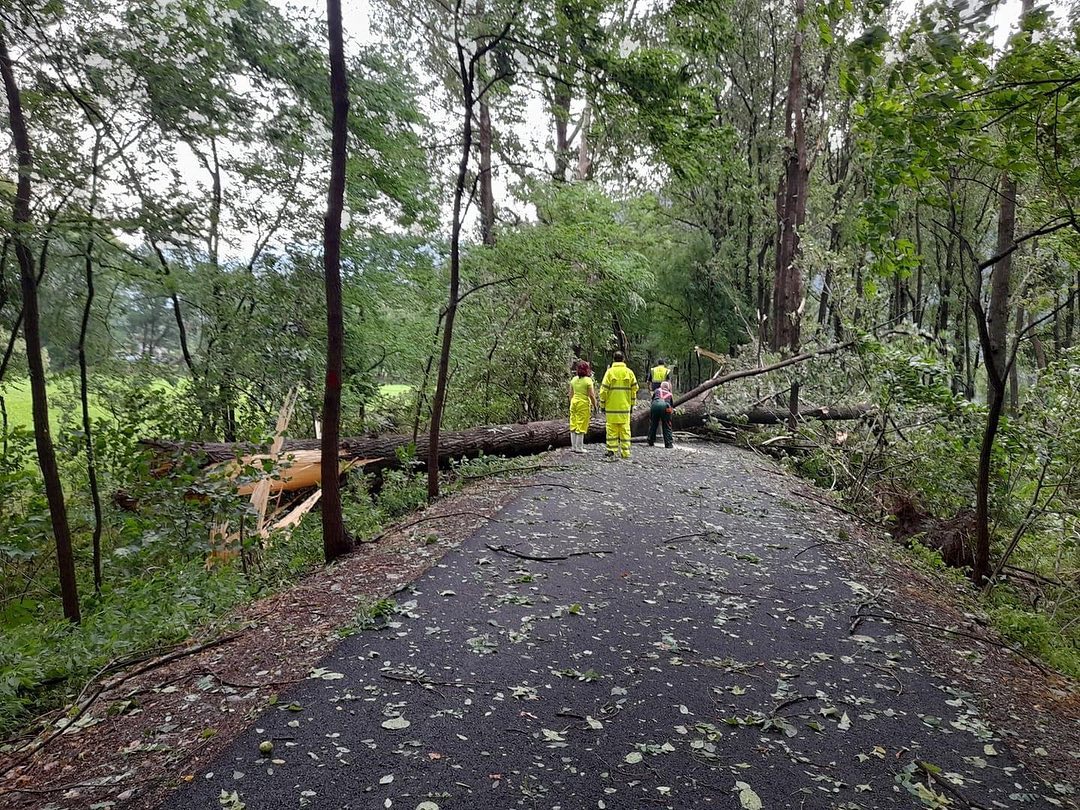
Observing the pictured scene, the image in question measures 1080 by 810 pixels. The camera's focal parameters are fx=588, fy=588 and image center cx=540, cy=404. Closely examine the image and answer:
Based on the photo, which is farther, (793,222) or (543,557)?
(793,222)

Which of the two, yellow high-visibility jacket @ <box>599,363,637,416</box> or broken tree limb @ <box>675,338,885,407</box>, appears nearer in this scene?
broken tree limb @ <box>675,338,885,407</box>

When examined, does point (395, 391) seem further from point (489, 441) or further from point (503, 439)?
point (489, 441)

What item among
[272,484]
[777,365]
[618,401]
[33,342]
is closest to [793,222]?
[777,365]

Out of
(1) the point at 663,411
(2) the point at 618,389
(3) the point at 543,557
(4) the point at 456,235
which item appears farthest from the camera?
(1) the point at 663,411

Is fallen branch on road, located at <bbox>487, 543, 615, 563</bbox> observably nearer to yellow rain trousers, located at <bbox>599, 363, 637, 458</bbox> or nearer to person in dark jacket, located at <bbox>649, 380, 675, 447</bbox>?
yellow rain trousers, located at <bbox>599, 363, 637, 458</bbox>

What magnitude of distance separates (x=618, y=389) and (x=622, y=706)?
8.68 m

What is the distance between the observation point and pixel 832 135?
21.7m

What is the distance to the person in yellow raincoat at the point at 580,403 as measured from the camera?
12.4 meters

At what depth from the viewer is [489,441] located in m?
12.5

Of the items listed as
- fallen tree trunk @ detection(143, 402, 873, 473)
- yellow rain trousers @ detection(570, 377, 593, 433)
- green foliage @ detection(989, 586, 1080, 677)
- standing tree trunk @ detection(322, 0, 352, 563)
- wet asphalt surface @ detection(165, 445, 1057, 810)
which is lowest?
green foliage @ detection(989, 586, 1080, 677)

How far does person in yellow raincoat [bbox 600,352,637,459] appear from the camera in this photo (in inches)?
469

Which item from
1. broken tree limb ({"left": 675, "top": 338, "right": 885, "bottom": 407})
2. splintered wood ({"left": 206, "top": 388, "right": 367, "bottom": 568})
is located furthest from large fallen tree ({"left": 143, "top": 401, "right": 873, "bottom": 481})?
broken tree limb ({"left": 675, "top": 338, "right": 885, "bottom": 407})

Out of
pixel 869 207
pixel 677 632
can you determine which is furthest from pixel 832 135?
pixel 677 632

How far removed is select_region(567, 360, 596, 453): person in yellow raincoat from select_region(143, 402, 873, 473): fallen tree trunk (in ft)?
3.22
